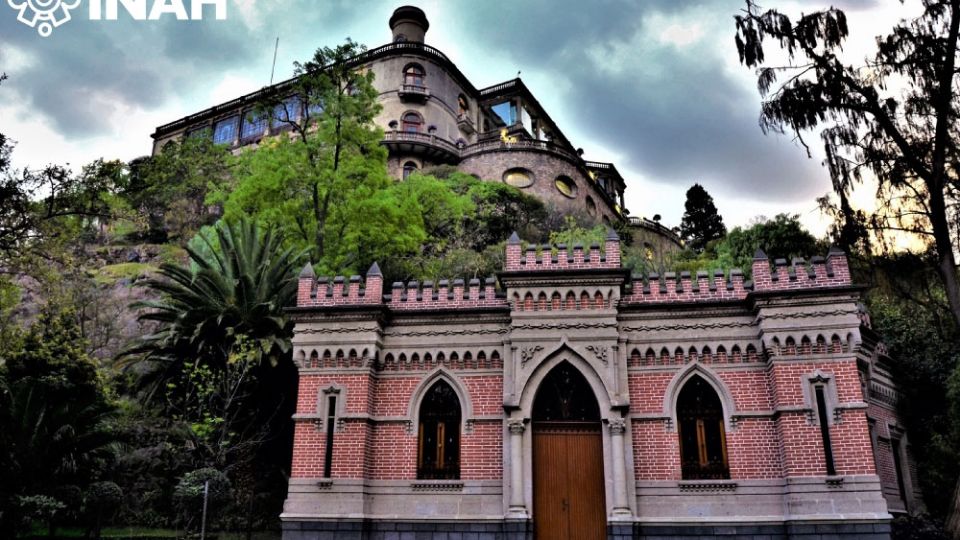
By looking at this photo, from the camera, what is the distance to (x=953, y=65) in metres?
14.3

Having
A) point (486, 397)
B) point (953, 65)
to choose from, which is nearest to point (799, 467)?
point (486, 397)

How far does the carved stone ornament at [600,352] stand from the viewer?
48.4 feet

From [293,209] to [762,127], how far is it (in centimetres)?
1567

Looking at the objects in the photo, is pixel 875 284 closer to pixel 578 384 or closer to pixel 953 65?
pixel 953 65

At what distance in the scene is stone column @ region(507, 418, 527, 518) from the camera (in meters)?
14.0

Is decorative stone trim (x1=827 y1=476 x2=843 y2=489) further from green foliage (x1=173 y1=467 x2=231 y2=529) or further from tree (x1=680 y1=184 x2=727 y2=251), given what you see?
tree (x1=680 y1=184 x2=727 y2=251)

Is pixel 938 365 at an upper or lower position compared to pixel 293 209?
lower

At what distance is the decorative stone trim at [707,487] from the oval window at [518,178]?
32.9m

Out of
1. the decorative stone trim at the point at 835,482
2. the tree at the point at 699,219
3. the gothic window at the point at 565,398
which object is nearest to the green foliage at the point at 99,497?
the gothic window at the point at 565,398

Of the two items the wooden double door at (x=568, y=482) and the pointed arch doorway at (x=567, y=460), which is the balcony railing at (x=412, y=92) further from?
the wooden double door at (x=568, y=482)

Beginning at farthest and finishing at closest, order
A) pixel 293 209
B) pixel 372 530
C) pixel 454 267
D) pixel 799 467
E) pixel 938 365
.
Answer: pixel 454 267
pixel 293 209
pixel 938 365
pixel 372 530
pixel 799 467

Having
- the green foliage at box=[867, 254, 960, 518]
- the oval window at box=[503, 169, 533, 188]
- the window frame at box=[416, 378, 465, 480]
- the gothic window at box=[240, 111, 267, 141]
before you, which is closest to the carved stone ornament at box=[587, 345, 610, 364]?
the window frame at box=[416, 378, 465, 480]

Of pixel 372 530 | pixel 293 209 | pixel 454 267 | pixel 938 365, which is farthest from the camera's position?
pixel 454 267

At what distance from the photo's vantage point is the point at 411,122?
49719 mm
